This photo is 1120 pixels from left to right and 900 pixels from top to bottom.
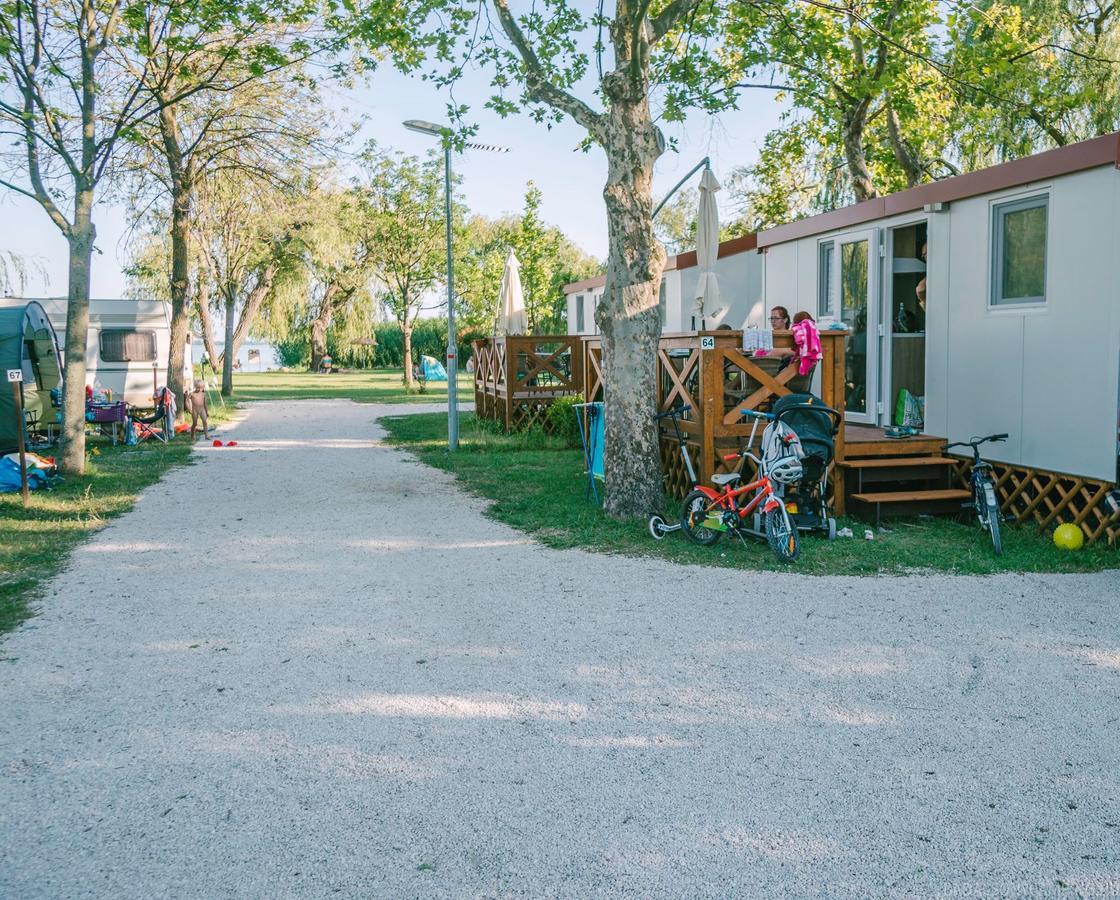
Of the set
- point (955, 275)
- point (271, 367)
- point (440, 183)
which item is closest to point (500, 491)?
point (955, 275)

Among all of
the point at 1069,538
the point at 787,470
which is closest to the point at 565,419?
the point at 787,470

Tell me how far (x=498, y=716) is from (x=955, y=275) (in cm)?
689

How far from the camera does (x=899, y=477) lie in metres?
9.10

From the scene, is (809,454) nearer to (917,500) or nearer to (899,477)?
(917,500)

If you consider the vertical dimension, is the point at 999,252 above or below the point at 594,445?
above

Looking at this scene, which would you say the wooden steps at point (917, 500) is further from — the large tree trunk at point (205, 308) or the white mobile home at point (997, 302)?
the large tree trunk at point (205, 308)

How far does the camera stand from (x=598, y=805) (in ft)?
11.3

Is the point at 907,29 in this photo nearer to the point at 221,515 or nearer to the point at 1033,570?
the point at 1033,570

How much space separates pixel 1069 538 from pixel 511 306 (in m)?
11.6

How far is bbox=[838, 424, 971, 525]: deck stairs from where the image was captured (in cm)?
874

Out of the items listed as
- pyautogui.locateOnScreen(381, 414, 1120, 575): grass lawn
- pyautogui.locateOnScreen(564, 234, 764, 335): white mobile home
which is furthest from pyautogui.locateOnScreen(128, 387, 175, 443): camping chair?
pyautogui.locateOnScreen(381, 414, 1120, 575): grass lawn

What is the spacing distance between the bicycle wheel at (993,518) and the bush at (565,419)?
27.0 feet

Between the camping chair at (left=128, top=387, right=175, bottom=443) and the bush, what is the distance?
6.24 m

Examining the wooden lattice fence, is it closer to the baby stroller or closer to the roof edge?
the baby stroller
